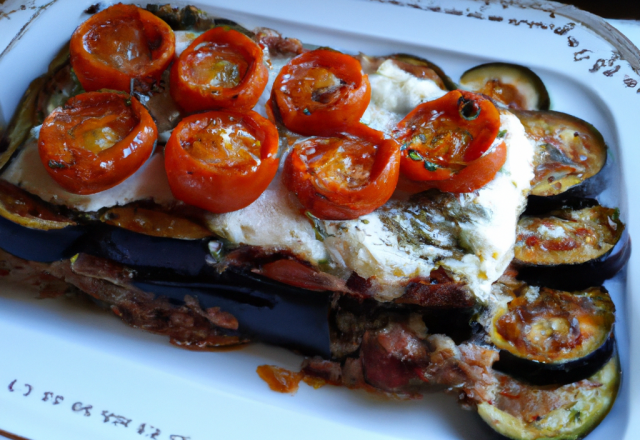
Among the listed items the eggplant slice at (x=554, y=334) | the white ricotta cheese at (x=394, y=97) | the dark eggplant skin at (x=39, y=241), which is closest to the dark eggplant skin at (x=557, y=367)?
the eggplant slice at (x=554, y=334)

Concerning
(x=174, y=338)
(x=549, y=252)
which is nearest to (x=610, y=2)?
(x=549, y=252)

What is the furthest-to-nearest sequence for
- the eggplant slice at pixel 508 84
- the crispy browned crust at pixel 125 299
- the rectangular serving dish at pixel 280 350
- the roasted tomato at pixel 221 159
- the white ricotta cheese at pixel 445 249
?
the eggplant slice at pixel 508 84 → the crispy browned crust at pixel 125 299 → the rectangular serving dish at pixel 280 350 → the white ricotta cheese at pixel 445 249 → the roasted tomato at pixel 221 159

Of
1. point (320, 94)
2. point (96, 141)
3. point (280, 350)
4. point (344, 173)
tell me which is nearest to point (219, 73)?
point (320, 94)

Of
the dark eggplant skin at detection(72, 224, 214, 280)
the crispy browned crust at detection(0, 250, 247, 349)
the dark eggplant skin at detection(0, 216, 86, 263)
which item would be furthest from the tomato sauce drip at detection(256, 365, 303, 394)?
the dark eggplant skin at detection(0, 216, 86, 263)

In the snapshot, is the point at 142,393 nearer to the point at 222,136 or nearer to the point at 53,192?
the point at 53,192

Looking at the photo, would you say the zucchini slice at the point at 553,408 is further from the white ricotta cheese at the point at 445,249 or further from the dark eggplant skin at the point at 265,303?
the dark eggplant skin at the point at 265,303

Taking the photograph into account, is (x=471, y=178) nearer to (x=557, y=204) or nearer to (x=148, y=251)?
(x=557, y=204)
